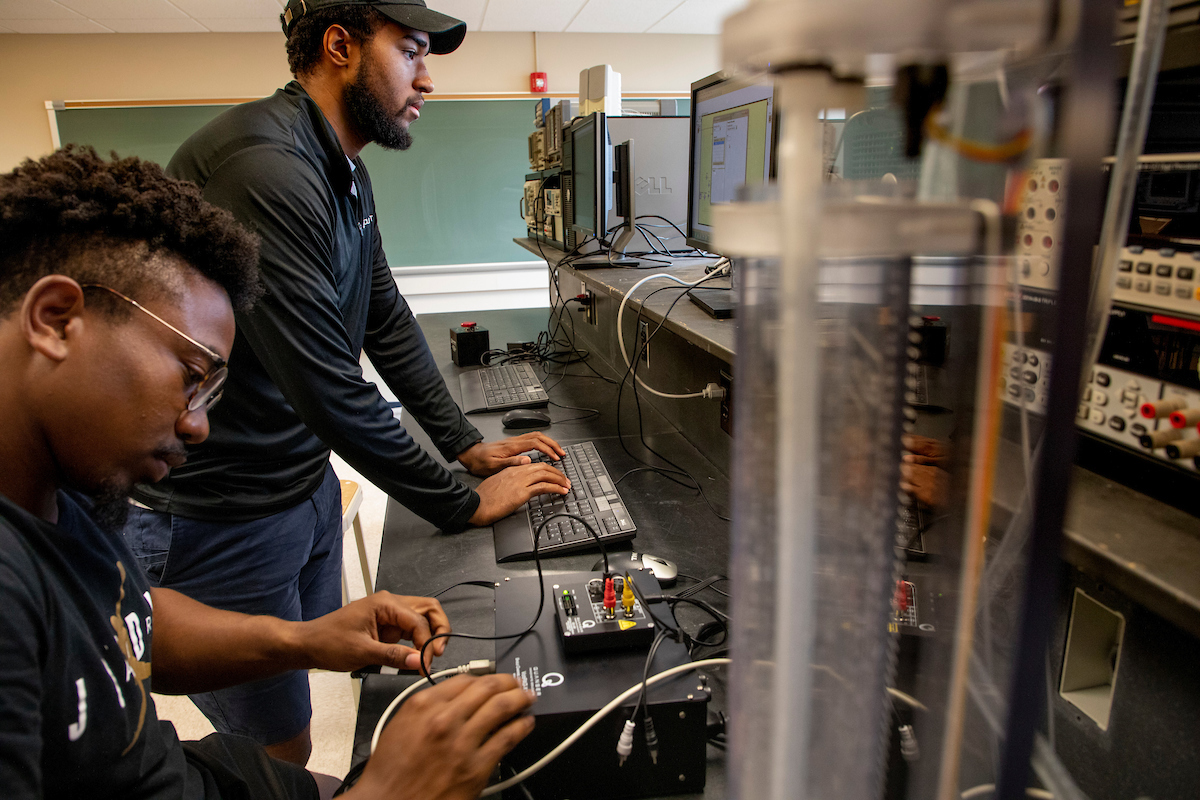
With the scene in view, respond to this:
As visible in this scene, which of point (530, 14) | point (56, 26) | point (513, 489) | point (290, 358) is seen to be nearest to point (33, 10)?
point (56, 26)

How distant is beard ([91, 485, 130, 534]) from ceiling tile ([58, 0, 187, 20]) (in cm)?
397

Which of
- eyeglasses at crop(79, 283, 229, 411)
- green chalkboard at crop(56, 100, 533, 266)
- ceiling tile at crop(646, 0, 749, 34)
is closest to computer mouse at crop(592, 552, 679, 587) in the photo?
eyeglasses at crop(79, 283, 229, 411)

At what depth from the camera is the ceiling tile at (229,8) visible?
3607mm

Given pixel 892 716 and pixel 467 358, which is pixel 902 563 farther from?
pixel 467 358

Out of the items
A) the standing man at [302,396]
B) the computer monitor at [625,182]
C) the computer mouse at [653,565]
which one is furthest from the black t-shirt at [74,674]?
the computer monitor at [625,182]

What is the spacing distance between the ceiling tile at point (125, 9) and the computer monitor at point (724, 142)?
3531mm

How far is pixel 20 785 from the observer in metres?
0.49

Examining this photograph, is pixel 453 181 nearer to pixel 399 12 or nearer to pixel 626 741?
pixel 399 12

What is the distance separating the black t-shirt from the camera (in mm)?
505

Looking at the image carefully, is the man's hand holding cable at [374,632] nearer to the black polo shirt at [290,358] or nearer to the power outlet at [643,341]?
the black polo shirt at [290,358]

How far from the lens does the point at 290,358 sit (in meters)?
1.04

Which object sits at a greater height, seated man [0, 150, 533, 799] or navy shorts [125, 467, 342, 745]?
seated man [0, 150, 533, 799]

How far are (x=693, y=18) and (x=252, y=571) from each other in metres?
4.28

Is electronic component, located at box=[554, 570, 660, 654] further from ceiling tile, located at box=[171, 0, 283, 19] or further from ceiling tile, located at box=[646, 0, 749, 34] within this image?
ceiling tile, located at box=[171, 0, 283, 19]
